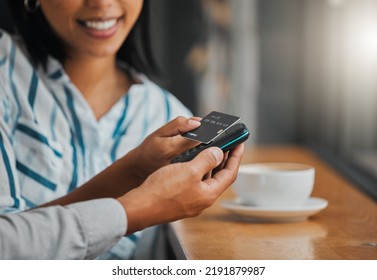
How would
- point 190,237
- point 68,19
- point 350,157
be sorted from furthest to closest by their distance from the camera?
point 350,157, point 68,19, point 190,237

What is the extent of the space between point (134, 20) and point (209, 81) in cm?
177

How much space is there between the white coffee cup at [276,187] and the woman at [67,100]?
0.25 meters

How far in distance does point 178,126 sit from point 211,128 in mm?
43

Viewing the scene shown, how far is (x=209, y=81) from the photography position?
292 cm

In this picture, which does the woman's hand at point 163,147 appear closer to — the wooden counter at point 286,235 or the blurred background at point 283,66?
the wooden counter at point 286,235

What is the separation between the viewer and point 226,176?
78 centimetres

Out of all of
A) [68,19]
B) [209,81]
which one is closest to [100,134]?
[68,19]

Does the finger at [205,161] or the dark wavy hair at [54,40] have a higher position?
the dark wavy hair at [54,40]

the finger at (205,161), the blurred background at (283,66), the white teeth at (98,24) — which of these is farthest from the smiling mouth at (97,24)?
the blurred background at (283,66)

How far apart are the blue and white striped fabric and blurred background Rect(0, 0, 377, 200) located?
615 millimetres

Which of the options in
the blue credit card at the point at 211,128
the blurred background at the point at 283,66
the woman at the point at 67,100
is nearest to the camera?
the blue credit card at the point at 211,128

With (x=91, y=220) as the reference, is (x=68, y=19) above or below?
above

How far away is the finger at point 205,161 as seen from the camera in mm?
750

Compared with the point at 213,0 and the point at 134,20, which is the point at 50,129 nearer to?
the point at 134,20
